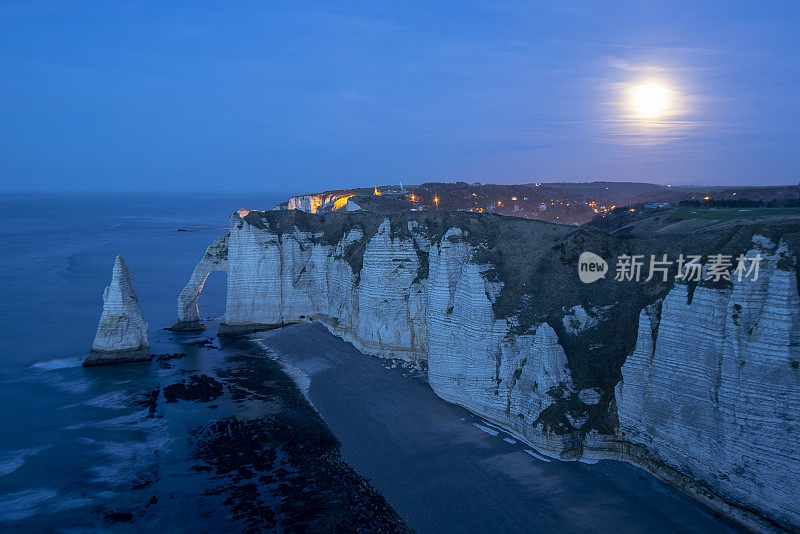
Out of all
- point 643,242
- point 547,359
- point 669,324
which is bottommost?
point 547,359

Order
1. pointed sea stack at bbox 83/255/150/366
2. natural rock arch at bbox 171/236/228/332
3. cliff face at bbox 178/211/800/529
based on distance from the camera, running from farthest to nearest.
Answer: natural rock arch at bbox 171/236/228/332, pointed sea stack at bbox 83/255/150/366, cliff face at bbox 178/211/800/529

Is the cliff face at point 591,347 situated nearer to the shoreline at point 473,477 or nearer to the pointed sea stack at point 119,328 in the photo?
the shoreline at point 473,477

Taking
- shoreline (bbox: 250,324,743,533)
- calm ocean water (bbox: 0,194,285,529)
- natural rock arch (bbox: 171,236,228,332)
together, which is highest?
natural rock arch (bbox: 171,236,228,332)

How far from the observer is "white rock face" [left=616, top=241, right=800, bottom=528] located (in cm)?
1223

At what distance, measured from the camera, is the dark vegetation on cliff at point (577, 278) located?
648 inches

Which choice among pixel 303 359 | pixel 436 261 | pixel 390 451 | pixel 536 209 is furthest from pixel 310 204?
pixel 390 451

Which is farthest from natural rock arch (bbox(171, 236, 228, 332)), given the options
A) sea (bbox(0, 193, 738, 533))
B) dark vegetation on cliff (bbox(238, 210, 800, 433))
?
dark vegetation on cliff (bbox(238, 210, 800, 433))

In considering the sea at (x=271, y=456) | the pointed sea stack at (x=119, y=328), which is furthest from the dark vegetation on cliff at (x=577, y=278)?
the pointed sea stack at (x=119, y=328)

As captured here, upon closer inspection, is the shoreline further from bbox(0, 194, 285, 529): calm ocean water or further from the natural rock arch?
the natural rock arch

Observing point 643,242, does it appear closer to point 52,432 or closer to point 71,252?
point 52,432

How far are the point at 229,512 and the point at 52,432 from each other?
11108 mm

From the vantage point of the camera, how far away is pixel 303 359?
2822cm

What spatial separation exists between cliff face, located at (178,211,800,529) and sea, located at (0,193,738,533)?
3.47ft

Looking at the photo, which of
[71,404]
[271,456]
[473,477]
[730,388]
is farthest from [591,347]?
[71,404]
